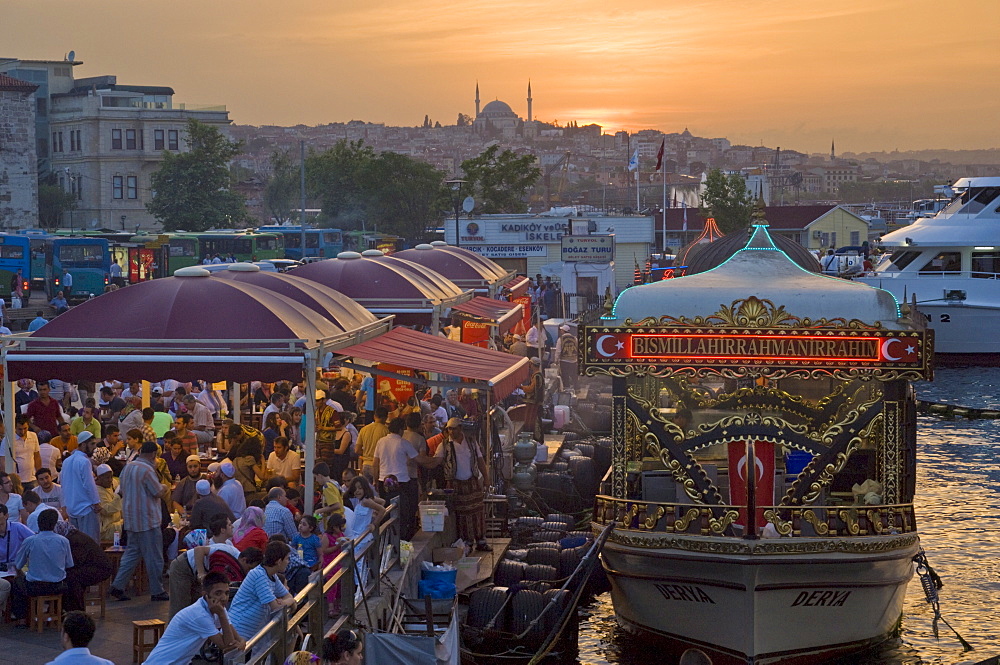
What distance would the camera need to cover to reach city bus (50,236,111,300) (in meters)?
49.0

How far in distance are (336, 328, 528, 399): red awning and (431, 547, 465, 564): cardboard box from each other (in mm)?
1989

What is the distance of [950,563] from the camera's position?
18.8 m

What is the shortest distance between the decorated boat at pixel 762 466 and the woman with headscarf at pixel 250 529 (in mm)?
3659

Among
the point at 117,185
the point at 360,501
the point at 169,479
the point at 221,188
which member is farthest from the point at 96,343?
the point at 117,185

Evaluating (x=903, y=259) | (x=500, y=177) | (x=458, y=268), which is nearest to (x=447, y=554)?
(x=458, y=268)

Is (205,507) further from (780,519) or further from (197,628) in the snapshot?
(780,519)

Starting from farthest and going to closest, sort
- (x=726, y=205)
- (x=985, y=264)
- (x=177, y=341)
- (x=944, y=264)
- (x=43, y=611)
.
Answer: (x=726, y=205) < (x=944, y=264) < (x=985, y=264) < (x=177, y=341) < (x=43, y=611)

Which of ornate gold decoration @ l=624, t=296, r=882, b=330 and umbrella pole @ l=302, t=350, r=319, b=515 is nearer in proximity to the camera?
ornate gold decoration @ l=624, t=296, r=882, b=330

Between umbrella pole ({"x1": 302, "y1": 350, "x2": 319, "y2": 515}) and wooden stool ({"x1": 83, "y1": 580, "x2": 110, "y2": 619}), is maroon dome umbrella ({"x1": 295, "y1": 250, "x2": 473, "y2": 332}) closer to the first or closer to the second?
umbrella pole ({"x1": 302, "y1": 350, "x2": 319, "y2": 515})

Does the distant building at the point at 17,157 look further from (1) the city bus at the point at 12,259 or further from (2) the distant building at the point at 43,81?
(1) the city bus at the point at 12,259

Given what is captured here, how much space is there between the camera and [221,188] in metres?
78.1

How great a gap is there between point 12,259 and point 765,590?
4269cm

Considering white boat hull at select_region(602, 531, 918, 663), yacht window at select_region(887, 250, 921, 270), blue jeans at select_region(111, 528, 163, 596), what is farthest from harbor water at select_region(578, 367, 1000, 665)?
yacht window at select_region(887, 250, 921, 270)

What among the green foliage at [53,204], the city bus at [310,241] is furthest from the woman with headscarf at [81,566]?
the green foliage at [53,204]
